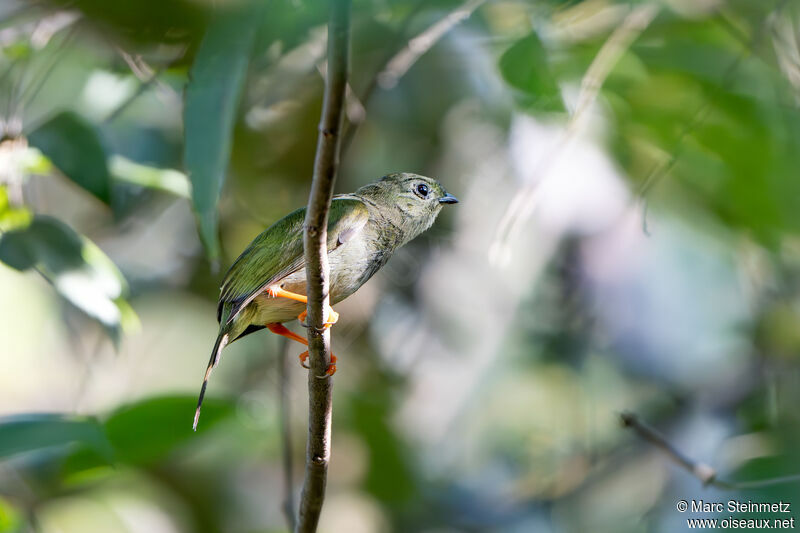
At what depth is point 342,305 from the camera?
5305 millimetres

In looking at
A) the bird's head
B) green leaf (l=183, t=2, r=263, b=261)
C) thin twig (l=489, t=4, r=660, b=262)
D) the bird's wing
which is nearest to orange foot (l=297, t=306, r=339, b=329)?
the bird's wing

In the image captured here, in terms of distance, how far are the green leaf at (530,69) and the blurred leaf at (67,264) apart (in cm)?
171

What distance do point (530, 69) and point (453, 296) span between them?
2.93 metres

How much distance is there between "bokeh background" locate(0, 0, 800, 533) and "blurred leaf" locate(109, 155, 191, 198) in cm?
2

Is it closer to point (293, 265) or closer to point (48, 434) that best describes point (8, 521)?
point (48, 434)

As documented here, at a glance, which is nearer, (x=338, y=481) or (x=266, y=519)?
(x=338, y=481)

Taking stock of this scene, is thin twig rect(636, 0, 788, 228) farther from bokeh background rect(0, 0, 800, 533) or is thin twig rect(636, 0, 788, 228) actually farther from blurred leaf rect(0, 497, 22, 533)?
blurred leaf rect(0, 497, 22, 533)

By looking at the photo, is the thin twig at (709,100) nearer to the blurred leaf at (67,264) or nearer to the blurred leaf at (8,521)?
the blurred leaf at (67,264)

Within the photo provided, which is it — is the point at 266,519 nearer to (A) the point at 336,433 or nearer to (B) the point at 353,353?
(A) the point at 336,433

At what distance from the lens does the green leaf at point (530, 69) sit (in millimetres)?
3088

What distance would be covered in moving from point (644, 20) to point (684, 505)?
232cm

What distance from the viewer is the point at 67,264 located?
2.98m

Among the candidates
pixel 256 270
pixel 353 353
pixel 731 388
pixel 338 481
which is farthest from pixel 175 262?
pixel 731 388

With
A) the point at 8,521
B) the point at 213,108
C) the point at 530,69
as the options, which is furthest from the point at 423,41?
the point at 8,521
